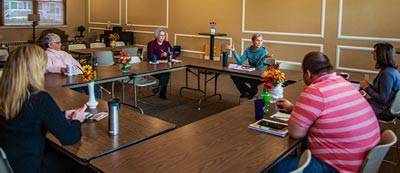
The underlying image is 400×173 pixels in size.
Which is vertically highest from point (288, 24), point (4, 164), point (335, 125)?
point (288, 24)

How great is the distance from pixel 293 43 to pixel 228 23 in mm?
1592

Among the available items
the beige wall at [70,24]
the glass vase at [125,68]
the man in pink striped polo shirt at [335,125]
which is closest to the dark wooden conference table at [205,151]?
the man in pink striped polo shirt at [335,125]

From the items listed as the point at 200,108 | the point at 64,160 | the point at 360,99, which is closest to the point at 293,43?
the point at 200,108

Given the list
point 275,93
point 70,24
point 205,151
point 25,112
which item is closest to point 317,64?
point 205,151

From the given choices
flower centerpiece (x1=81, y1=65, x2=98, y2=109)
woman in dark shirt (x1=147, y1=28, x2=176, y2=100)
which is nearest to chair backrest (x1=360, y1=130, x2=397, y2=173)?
flower centerpiece (x1=81, y1=65, x2=98, y2=109)

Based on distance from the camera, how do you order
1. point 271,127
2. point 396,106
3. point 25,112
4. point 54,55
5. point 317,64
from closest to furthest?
point 25,112 → point 317,64 → point 271,127 → point 396,106 → point 54,55

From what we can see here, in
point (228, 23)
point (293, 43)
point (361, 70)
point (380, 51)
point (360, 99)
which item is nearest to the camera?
point (360, 99)

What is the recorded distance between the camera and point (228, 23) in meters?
7.94

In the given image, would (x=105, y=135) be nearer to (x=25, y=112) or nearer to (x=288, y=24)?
(x=25, y=112)

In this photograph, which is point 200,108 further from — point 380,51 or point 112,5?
point 112,5

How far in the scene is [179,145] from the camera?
190 centimetres

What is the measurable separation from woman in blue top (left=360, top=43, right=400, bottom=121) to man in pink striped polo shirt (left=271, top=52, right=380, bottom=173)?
1.44m

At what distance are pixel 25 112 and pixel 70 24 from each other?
1007 centimetres

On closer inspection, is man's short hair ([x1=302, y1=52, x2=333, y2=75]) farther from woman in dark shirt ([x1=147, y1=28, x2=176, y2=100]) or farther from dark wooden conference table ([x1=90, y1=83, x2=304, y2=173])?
woman in dark shirt ([x1=147, y1=28, x2=176, y2=100])
